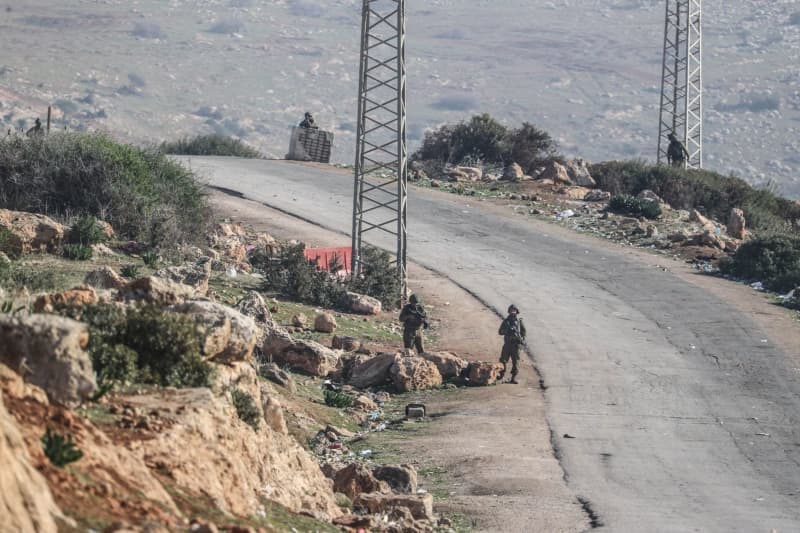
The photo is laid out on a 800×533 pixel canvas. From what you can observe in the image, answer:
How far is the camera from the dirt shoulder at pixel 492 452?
14.0 meters

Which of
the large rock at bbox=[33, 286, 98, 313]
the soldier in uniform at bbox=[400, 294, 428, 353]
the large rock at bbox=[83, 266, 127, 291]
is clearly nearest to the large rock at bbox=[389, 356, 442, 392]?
the soldier in uniform at bbox=[400, 294, 428, 353]

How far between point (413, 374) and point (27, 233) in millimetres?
7378

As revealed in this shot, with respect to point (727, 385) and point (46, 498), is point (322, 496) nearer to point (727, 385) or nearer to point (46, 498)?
point (46, 498)

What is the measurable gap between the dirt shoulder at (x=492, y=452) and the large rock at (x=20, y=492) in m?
6.64

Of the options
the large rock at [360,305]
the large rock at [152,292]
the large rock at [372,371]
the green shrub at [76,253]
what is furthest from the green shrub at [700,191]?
the large rock at [152,292]

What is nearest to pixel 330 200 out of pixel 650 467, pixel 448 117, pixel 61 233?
pixel 61 233

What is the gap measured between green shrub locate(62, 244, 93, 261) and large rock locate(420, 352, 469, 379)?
6268 millimetres

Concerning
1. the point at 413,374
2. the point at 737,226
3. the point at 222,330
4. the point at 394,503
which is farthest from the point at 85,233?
the point at 737,226

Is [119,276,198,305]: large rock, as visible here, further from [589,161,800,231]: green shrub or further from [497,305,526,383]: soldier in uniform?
[589,161,800,231]: green shrub

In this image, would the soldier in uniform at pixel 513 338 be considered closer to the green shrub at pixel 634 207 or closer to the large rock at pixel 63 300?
the large rock at pixel 63 300

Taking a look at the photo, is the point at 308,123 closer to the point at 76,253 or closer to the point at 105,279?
the point at 76,253

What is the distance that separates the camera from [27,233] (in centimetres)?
2364

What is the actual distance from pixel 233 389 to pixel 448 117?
468 feet

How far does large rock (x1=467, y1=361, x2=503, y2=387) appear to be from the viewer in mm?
21594
